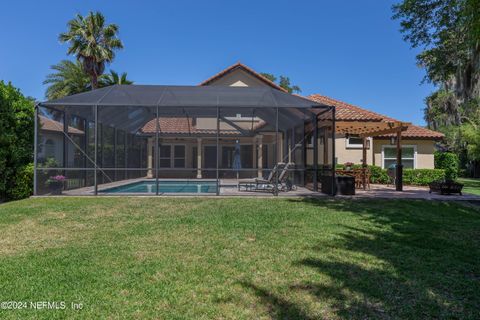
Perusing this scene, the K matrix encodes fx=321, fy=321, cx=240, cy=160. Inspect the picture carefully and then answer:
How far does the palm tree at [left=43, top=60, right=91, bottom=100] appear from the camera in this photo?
2642 centimetres

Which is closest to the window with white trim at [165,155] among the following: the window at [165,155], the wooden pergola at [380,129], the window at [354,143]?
the window at [165,155]

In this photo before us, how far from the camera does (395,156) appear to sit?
18.2m

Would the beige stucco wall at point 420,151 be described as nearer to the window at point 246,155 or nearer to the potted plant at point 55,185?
the window at point 246,155

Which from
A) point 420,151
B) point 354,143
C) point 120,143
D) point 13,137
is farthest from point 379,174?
point 13,137

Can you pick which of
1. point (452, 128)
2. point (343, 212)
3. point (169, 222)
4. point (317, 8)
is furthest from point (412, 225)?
point (452, 128)

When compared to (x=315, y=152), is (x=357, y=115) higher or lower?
higher

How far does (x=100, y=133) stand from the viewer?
1409cm

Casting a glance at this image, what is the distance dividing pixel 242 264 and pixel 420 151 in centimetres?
1763

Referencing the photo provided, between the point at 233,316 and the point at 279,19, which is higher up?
the point at 279,19

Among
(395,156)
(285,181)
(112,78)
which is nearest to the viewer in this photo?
(285,181)

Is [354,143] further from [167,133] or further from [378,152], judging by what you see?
[167,133]

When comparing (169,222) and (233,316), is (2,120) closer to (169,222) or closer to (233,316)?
(169,222)

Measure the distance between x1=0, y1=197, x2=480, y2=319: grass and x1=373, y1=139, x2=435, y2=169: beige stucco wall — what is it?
35.9 feet

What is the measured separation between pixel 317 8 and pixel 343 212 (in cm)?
1401
